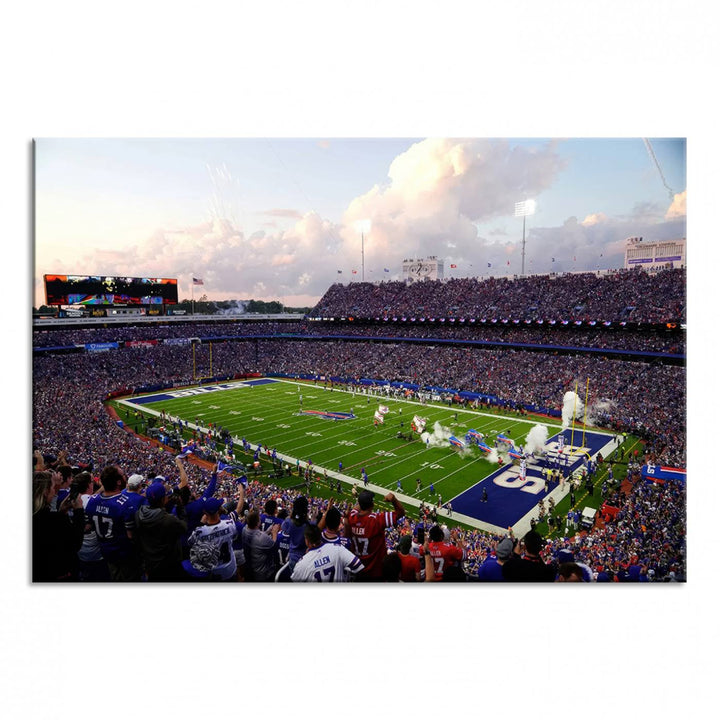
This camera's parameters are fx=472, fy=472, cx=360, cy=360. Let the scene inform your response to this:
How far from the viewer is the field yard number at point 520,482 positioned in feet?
48.9

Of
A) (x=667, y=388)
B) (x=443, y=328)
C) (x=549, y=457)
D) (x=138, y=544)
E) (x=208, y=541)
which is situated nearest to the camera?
(x=208, y=541)

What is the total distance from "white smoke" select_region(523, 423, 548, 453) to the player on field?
48.4 feet

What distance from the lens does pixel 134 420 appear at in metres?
23.5

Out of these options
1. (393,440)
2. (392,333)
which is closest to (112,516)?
(393,440)

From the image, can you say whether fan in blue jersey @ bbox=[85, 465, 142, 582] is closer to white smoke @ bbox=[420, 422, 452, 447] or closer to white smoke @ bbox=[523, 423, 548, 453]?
white smoke @ bbox=[420, 422, 452, 447]

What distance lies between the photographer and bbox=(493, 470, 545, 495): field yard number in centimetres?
1490

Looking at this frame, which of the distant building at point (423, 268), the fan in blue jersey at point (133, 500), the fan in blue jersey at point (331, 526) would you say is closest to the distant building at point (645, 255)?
the fan in blue jersey at point (331, 526)

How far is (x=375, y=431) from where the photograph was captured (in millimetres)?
21609
